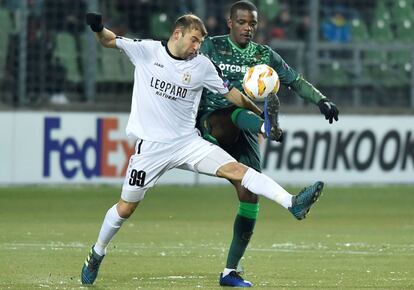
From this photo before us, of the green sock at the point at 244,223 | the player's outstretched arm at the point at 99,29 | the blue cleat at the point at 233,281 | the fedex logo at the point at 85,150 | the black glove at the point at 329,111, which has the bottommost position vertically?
the fedex logo at the point at 85,150

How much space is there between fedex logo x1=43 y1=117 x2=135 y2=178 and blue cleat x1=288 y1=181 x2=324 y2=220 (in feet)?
35.0

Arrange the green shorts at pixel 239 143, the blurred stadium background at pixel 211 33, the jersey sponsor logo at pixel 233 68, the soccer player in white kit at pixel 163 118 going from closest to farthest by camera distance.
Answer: the soccer player in white kit at pixel 163 118 < the green shorts at pixel 239 143 < the jersey sponsor logo at pixel 233 68 < the blurred stadium background at pixel 211 33

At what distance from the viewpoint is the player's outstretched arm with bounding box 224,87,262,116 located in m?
9.78

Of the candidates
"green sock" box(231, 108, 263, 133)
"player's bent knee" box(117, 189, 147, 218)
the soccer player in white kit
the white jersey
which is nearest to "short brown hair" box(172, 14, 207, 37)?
the soccer player in white kit

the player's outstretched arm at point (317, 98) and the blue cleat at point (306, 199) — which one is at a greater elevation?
the player's outstretched arm at point (317, 98)

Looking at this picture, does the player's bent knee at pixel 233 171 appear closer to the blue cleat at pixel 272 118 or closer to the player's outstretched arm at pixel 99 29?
the blue cleat at pixel 272 118

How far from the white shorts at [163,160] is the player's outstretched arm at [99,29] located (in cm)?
81

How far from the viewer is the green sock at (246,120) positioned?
31.8 feet

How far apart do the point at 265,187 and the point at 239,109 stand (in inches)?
43.8

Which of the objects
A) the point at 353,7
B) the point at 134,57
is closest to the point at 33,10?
the point at 353,7

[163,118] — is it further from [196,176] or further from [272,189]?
[196,176]

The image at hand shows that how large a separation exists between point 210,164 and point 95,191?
9825mm

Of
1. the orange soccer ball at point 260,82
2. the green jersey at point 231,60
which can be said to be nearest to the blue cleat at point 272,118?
the orange soccer ball at point 260,82

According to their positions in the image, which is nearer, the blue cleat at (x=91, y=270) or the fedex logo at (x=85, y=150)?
the blue cleat at (x=91, y=270)
